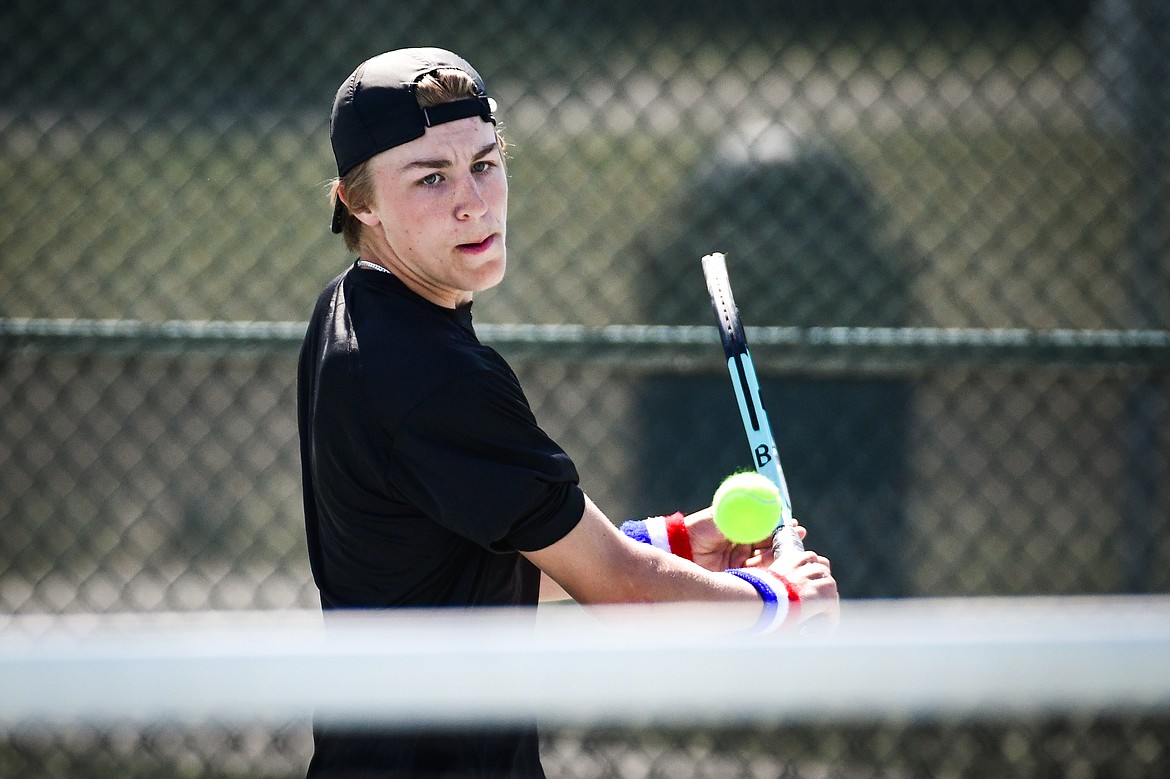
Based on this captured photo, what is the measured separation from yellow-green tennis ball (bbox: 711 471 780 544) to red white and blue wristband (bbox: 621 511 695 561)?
0.16 metres

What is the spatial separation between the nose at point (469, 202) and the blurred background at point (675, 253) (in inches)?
56.0

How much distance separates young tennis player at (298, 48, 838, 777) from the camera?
1615mm

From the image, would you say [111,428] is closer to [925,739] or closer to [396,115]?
[396,115]

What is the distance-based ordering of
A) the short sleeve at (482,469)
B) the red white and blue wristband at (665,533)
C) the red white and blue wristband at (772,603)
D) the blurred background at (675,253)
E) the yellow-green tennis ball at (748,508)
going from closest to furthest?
the short sleeve at (482,469)
the red white and blue wristband at (772,603)
the yellow-green tennis ball at (748,508)
the red white and blue wristband at (665,533)
the blurred background at (675,253)

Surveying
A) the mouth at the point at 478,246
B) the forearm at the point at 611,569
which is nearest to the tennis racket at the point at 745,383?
the forearm at the point at 611,569

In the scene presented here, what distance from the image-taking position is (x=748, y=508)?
6.55 ft

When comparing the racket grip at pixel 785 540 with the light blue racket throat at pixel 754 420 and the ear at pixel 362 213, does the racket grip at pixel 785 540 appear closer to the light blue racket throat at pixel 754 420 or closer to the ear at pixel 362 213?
the light blue racket throat at pixel 754 420

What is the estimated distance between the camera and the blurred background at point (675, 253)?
333 cm

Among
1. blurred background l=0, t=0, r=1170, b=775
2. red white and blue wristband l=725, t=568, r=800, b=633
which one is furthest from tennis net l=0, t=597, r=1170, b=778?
blurred background l=0, t=0, r=1170, b=775

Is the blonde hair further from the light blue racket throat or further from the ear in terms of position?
the light blue racket throat

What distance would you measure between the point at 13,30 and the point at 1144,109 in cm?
316

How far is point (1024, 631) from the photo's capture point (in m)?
0.85

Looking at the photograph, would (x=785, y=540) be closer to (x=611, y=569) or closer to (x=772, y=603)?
(x=772, y=603)

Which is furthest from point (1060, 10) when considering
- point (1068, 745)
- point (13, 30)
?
point (13, 30)
